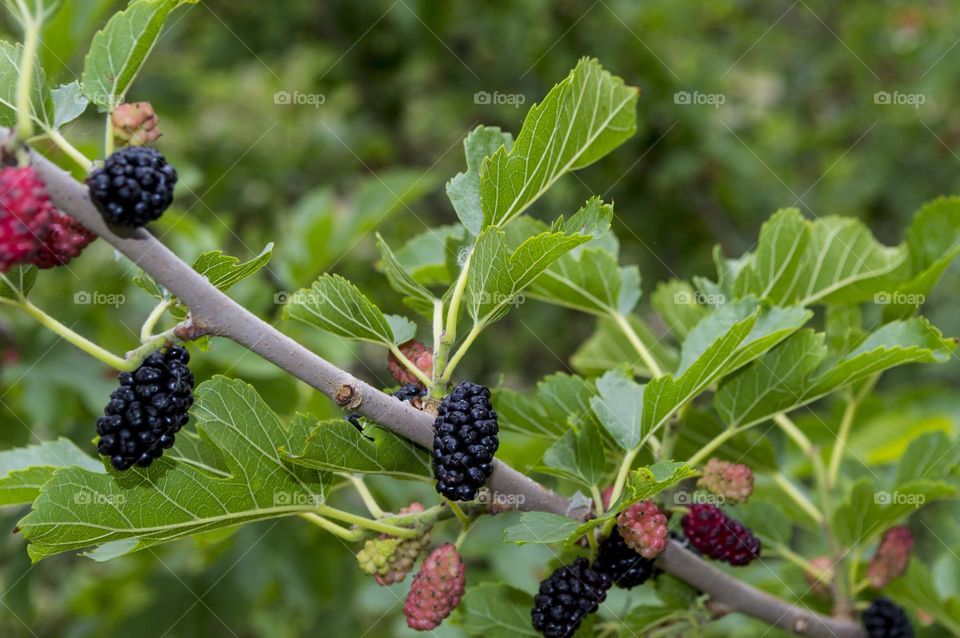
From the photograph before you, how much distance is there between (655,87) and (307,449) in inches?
113

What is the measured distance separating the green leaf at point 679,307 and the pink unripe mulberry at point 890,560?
44cm

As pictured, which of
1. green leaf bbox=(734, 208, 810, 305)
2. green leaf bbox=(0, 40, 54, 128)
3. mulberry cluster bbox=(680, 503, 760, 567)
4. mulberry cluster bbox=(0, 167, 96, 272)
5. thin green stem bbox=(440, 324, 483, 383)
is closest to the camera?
mulberry cluster bbox=(0, 167, 96, 272)

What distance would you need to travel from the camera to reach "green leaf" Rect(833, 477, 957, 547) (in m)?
1.29

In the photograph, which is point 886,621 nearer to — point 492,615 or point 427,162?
point 492,615

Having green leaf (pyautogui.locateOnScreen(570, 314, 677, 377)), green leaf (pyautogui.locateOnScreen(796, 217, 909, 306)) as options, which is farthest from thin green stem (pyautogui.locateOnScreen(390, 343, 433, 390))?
green leaf (pyautogui.locateOnScreen(796, 217, 909, 306))

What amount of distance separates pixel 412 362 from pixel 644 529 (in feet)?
1.12

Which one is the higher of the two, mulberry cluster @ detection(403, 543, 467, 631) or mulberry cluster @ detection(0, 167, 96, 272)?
mulberry cluster @ detection(0, 167, 96, 272)

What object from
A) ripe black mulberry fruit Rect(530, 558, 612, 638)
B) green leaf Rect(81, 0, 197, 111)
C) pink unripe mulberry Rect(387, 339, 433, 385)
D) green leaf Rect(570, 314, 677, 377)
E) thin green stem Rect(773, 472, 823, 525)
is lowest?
thin green stem Rect(773, 472, 823, 525)

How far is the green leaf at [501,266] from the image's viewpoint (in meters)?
0.94

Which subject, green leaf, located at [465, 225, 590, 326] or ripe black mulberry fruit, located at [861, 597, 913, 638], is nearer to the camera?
green leaf, located at [465, 225, 590, 326]

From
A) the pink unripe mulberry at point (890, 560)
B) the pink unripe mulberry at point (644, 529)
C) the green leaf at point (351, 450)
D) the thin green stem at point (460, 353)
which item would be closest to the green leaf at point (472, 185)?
the thin green stem at point (460, 353)

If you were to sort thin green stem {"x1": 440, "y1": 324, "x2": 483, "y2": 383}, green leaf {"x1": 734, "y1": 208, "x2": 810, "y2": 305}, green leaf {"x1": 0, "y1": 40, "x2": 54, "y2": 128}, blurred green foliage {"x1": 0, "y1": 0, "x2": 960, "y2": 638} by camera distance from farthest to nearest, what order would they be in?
blurred green foliage {"x1": 0, "y1": 0, "x2": 960, "y2": 638}, green leaf {"x1": 734, "y1": 208, "x2": 810, "y2": 305}, thin green stem {"x1": 440, "y1": 324, "x2": 483, "y2": 383}, green leaf {"x1": 0, "y1": 40, "x2": 54, "y2": 128}

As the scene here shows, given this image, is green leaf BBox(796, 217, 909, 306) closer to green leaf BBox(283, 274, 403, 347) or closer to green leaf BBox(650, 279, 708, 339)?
green leaf BBox(650, 279, 708, 339)

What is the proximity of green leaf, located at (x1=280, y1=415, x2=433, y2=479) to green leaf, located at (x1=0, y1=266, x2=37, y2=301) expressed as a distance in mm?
310
